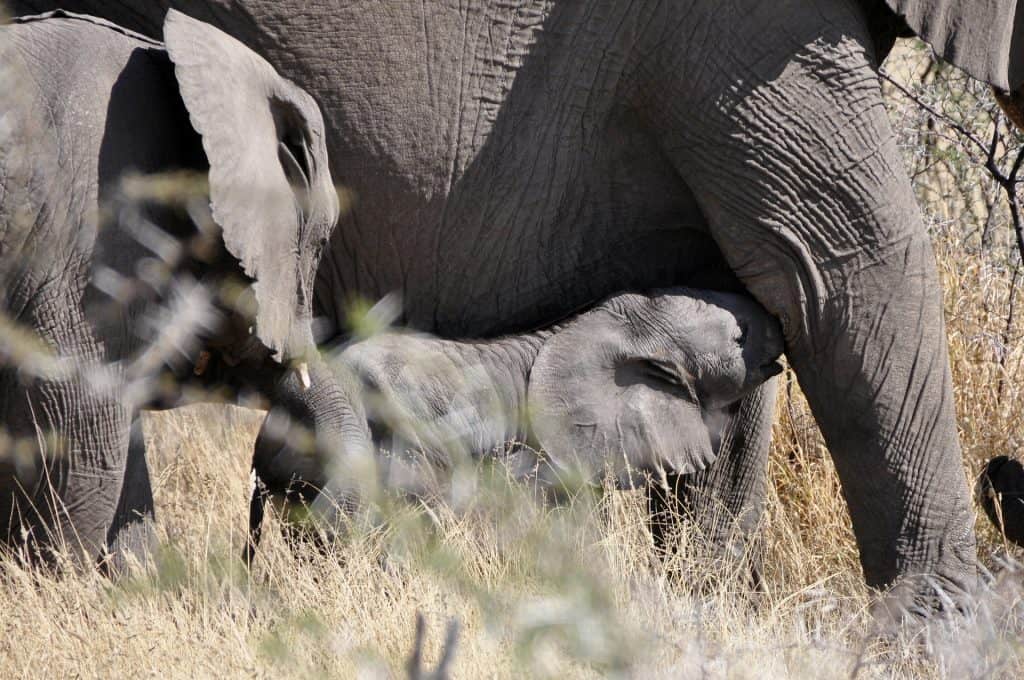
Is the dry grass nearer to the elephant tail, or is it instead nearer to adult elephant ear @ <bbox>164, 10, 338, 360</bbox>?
the elephant tail

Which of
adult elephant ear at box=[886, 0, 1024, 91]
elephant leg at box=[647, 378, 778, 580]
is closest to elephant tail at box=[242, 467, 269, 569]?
elephant leg at box=[647, 378, 778, 580]

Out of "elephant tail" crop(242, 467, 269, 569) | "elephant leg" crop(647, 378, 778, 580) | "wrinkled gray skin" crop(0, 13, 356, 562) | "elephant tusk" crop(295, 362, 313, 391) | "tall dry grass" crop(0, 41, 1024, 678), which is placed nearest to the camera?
"tall dry grass" crop(0, 41, 1024, 678)

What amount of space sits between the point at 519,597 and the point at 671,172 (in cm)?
117

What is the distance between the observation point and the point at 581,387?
12.9ft

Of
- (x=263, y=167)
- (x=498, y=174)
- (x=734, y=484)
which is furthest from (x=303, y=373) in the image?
(x=734, y=484)

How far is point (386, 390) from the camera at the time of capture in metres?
3.78

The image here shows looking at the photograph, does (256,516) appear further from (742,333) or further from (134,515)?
(742,333)

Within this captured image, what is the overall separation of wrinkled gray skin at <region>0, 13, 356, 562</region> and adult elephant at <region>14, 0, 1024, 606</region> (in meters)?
0.25

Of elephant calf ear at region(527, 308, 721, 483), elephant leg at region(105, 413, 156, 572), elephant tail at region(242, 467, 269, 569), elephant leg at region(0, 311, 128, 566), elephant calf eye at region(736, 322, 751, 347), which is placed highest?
elephant calf eye at region(736, 322, 751, 347)

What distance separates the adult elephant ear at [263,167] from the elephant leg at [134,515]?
24.6 inches

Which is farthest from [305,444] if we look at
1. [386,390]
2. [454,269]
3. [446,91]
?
[446,91]

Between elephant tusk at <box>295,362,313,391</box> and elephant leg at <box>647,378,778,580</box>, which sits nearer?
elephant tusk at <box>295,362,313,391</box>

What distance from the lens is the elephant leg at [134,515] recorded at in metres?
3.93

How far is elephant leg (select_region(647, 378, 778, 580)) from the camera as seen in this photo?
4402 millimetres
